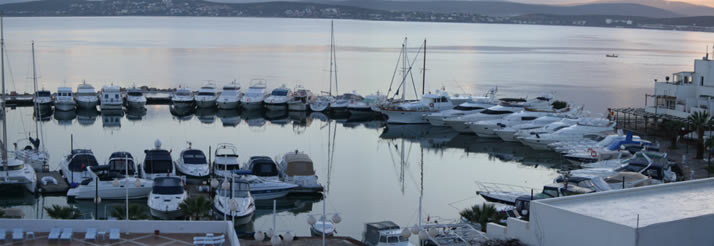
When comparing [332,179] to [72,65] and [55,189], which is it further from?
[72,65]

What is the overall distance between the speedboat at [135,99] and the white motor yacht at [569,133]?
74.1ft

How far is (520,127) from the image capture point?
39438 mm

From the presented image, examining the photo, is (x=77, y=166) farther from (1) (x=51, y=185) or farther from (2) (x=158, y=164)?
(2) (x=158, y=164)

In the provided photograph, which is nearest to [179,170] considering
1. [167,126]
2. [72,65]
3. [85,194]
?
[85,194]

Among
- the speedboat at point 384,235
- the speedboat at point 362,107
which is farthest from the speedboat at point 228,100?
the speedboat at point 384,235

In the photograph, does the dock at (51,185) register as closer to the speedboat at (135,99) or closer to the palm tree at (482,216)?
the palm tree at (482,216)

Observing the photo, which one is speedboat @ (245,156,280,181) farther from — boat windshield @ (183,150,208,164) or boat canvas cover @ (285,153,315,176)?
boat windshield @ (183,150,208,164)

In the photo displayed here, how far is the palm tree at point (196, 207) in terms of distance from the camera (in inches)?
807

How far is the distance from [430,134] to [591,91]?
33862mm

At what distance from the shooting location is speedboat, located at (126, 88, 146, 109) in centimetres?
4953

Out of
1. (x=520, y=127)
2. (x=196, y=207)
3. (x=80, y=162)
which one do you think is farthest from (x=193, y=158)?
(x=520, y=127)

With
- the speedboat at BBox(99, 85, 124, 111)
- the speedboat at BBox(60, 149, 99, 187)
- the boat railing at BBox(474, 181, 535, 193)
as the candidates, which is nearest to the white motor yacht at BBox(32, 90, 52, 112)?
the speedboat at BBox(99, 85, 124, 111)

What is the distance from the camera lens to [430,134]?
140 feet

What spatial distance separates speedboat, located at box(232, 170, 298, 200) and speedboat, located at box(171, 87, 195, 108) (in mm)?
25623
